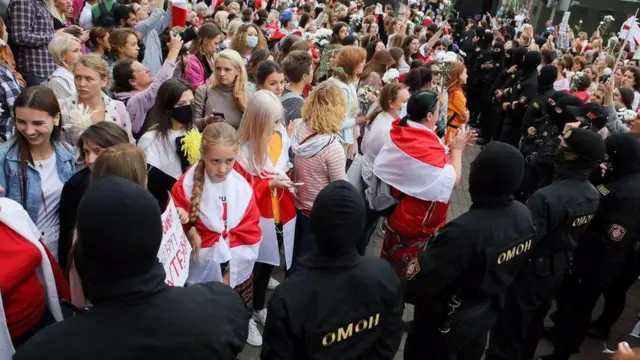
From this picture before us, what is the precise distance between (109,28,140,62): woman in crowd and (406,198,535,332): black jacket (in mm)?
4057

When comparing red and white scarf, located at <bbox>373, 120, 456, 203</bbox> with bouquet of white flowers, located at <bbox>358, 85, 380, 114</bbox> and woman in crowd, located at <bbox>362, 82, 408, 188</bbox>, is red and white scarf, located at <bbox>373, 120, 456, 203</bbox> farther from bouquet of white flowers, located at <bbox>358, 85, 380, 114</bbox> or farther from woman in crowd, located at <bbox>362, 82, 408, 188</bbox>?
bouquet of white flowers, located at <bbox>358, 85, 380, 114</bbox>

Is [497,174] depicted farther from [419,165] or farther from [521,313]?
A: [521,313]

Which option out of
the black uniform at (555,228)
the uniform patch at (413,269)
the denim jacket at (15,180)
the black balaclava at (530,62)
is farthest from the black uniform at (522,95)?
the denim jacket at (15,180)

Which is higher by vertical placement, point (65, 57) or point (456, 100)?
point (65, 57)

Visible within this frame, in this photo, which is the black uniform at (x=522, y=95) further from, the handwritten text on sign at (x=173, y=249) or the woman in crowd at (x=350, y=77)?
the handwritten text on sign at (x=173, y=249)

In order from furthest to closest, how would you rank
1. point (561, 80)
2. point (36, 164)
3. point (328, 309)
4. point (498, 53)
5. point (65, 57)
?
1. point (498, 53)
2. point (561, 80)
3. point (65, 57)
4. point (36, 164)
5. point (328, 309)

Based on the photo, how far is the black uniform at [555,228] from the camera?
351cm

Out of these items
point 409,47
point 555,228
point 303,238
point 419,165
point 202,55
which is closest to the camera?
point 555,228

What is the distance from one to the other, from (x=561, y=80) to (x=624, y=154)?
5400 millimetres

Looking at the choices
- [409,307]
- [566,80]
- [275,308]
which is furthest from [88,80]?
[566,80]

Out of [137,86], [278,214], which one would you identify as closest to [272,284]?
[278,214]

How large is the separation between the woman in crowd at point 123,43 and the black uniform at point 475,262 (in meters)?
4.04

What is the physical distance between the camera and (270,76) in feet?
15.5

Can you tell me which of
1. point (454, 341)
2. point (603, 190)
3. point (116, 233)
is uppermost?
point (116, 233)
